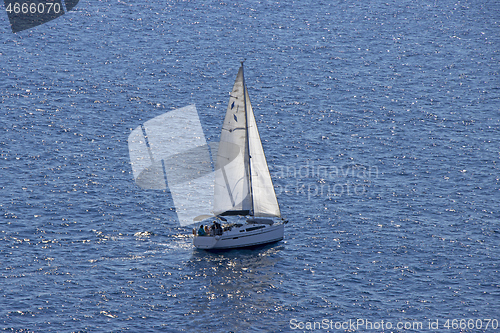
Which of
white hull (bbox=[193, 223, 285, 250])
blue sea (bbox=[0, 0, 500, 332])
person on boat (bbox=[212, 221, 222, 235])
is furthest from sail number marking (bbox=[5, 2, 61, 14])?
white hull (bbox=[193, 223, 285, 250])

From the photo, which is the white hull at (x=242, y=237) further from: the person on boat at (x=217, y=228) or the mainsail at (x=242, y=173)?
the mainsail at (x=242, y=173)

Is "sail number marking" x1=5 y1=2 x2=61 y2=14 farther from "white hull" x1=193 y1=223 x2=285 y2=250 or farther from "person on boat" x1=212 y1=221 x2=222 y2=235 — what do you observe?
"white hull" x1=193 y1=223 x2=285 y2=250

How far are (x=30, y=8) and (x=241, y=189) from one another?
357 feet

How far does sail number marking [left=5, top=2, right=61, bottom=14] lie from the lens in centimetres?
15662

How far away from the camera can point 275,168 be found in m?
93.2

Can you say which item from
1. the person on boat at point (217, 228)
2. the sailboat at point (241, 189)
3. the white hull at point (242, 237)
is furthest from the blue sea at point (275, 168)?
the person on boat at point (217, 228)

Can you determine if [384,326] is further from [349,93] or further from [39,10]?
[39,10]

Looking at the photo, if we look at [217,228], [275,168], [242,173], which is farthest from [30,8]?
[217,228]

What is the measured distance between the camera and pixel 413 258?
7194 centimetres

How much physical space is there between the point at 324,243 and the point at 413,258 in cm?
1027

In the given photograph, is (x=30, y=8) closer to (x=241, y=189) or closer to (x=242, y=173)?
(x=242, y=173)

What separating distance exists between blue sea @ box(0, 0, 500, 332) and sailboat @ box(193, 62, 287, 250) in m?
2.06

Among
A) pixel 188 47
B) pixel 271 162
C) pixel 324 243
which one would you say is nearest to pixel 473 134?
pixel 271 162

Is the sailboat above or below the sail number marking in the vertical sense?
below
